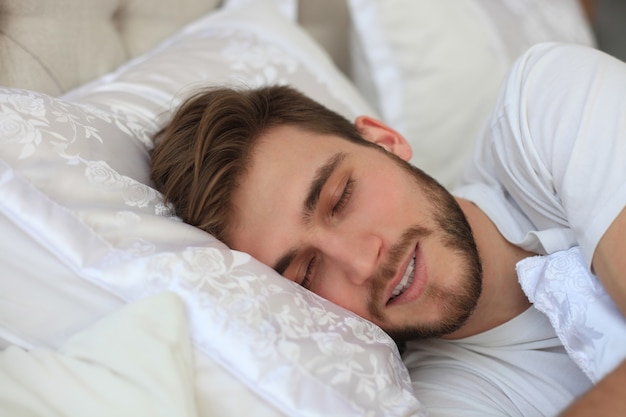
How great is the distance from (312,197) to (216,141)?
21 cm

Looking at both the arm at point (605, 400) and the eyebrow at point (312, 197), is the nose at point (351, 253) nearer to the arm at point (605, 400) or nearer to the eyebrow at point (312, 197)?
the eyebrow at point (312, 197)

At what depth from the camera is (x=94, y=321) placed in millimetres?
839

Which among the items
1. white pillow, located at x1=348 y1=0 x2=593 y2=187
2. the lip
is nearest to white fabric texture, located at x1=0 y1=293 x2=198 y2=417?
the lip

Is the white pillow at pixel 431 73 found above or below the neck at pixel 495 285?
above

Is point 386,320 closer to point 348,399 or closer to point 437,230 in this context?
point 437,230

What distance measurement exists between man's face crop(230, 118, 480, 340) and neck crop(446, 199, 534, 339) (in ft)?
0.26

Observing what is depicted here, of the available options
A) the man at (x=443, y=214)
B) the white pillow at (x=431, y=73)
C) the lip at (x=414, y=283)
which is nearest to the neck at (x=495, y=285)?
the man at (x=443, y=214)

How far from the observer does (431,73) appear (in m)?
1.67

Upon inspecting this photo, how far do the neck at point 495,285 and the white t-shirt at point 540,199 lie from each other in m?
0.02

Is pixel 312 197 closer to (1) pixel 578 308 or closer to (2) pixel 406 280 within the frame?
(2) pixel 406 280

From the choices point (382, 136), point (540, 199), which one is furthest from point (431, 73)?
point (540, 199)

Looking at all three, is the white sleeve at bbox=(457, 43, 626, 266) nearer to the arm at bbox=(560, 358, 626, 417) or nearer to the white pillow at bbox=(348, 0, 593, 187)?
the arm at bbox=(560, 358, 626, 417)

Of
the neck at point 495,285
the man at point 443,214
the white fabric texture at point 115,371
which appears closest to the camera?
the white fabric texture at point 115,371

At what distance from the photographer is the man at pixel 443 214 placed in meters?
1.01
